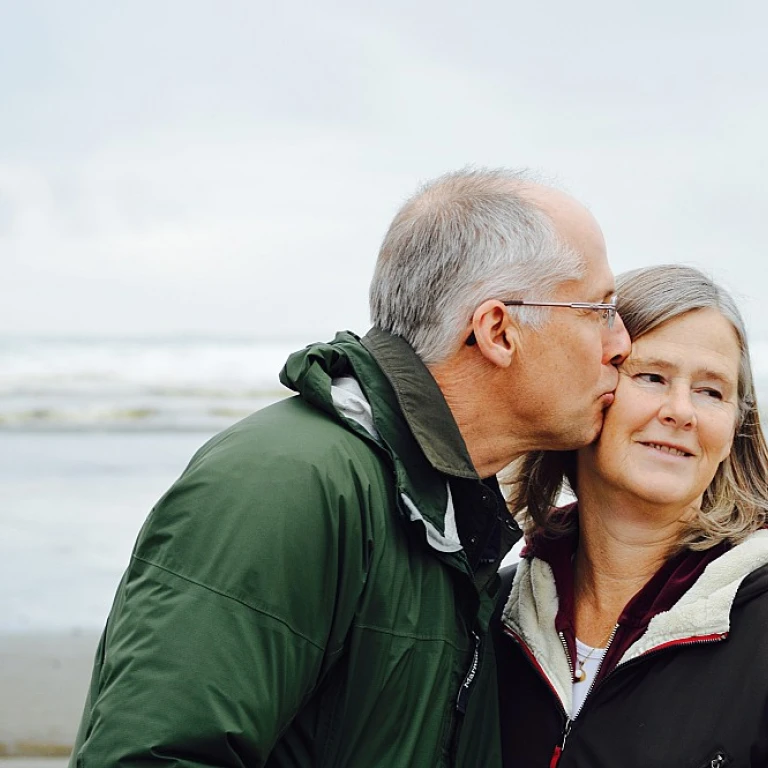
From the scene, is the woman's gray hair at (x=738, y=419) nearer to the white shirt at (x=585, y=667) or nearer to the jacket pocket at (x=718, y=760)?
the white shirt at (x=585, y=667)

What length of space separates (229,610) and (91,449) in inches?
519

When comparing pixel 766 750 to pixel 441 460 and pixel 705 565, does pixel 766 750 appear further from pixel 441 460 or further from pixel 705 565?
pixel 441 460

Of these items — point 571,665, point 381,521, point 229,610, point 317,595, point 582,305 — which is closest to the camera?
point 229,610

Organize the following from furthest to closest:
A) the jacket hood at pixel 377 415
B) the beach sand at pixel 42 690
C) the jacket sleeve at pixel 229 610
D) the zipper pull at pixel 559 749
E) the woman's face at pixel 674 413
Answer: the beach sand at pixel 42 690 → the woman's face at pixel 674 413 → the zipper pull at pixel 559 749 → the jacket hood at pixel 377 415 → the jacket sleeve at pixel 229 610

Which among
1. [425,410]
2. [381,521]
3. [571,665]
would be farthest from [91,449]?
[381,521]

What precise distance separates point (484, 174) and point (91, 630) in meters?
5.28

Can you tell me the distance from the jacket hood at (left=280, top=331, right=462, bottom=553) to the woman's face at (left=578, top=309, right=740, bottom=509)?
2.13 ft

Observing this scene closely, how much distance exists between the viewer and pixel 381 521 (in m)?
2.39

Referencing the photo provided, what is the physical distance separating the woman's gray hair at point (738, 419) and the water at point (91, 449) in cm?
522

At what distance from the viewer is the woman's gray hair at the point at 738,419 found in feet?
9.75

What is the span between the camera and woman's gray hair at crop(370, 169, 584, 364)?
2.71 metres

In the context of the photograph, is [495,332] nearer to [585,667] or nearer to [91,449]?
[585,667]

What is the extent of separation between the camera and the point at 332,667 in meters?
2.34

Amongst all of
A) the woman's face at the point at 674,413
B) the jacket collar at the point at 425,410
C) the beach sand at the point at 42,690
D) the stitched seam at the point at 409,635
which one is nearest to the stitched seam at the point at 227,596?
the stitched seam at the point at 409,635
